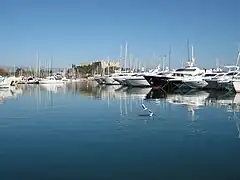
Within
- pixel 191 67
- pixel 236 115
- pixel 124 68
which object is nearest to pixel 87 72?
pixel 124 68

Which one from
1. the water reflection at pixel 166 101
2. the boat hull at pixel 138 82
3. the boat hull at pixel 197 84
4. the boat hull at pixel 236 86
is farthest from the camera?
the boat hull at pixel 138 82

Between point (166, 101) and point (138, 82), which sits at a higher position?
point (138, 82)

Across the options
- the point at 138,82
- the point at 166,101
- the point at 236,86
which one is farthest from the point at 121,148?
the point at 138,82

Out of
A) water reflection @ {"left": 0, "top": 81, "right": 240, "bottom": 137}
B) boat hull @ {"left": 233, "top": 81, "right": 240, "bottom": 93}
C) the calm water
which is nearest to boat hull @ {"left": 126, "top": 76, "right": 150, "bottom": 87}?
water reflection @ {"left": 0, "top": 81, "right": 240, "bottom": 137}

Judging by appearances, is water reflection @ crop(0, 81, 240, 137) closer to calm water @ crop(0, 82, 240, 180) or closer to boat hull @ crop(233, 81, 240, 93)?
boat hull @ crop(233, 81, 240, 93)

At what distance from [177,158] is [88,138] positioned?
16.5 feet

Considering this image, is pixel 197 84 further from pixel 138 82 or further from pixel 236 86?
pixel 138 82

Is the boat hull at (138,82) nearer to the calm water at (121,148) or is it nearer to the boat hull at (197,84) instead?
the boat hull at (197,84)

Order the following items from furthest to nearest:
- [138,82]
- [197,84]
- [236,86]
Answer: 1. [138,82]
2. [197,84]
3. [236,86]

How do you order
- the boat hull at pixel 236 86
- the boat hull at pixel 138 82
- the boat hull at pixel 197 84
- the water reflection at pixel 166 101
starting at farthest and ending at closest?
the boat hull at pixel 138 82, the boat hull at pixel 197 84, the boat hull at pixel 236 86, the water reflection at pixel 166 101

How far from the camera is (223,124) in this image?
21.8 meters

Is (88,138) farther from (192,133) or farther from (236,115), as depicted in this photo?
(236,115)

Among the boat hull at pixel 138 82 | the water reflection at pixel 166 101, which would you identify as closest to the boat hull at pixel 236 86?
the water reflection at pixel 166 101

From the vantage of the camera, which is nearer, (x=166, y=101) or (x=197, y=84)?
(x=166, y=101)
